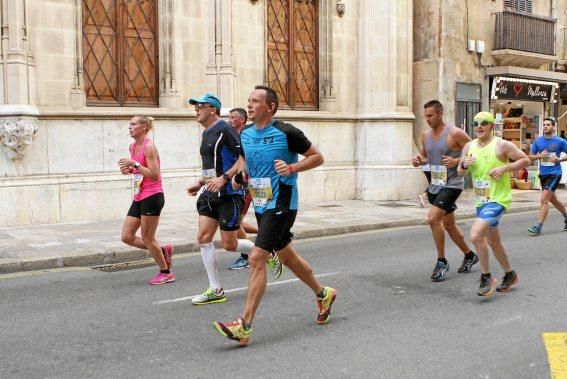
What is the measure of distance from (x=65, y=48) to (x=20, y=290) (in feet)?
21.9

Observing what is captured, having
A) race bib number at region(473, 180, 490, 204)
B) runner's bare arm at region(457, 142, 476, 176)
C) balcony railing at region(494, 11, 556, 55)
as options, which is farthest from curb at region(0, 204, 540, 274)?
balcony railing at region(494, 11, 556, 55)

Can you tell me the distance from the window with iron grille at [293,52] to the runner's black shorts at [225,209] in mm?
9721

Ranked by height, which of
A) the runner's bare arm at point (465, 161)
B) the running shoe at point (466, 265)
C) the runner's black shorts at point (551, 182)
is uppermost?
the runner's bare arm at point (465, 161)

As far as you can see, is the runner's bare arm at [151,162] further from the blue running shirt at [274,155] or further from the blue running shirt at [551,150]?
the blue running shirt at [551,150]

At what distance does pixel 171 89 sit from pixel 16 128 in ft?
11.3

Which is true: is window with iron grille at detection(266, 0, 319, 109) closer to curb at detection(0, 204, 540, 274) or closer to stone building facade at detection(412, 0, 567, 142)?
stone building facade at detection(412, 0, 567, 142)

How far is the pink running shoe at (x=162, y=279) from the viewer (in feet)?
24.6

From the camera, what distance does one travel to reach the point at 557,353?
490cm

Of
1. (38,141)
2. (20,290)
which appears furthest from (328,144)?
(20,290)

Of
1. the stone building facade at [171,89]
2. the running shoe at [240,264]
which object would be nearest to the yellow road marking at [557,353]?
the running shoe at [240,264]

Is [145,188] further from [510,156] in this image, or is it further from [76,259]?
[510,156]

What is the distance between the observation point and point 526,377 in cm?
442

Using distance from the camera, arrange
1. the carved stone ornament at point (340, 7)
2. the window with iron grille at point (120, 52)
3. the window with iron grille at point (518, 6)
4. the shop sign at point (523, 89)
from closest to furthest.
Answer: the window with iron grille at point (120, 52)
the carved stone ornament at point (340, 7)
the shop sign at point (523, 89)
the window with iron grille at point (518, 6)

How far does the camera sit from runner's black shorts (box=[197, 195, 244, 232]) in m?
6.55
